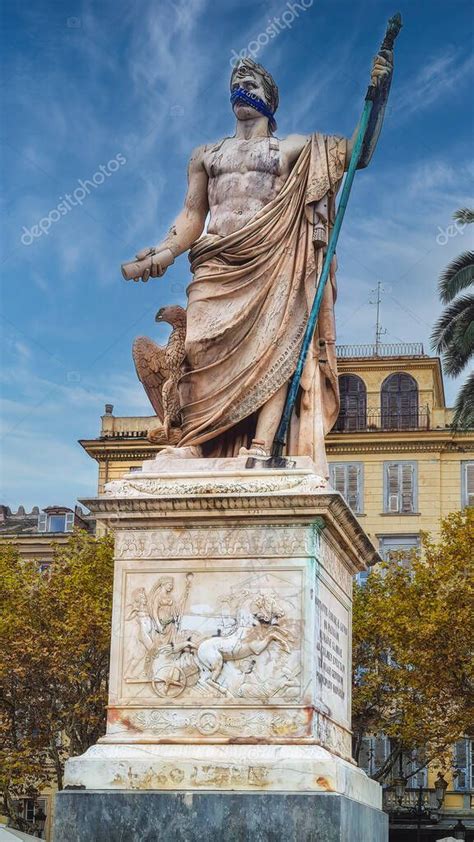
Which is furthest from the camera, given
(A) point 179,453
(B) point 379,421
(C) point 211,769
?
(B) point 379,421

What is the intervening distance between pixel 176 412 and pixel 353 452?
4459cm

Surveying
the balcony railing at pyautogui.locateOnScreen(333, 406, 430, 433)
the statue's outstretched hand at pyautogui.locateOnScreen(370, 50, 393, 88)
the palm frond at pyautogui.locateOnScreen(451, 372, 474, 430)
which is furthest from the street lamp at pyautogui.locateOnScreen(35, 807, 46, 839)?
the statue's outstretched hand at pyautogui.locateOnScreen(370, 50, 393, 88)

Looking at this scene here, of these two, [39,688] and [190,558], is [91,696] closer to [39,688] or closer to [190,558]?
[39,688]

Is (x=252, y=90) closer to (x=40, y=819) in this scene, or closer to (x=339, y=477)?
(x=40, y=819)

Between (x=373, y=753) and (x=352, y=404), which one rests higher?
(x=352, y=404)

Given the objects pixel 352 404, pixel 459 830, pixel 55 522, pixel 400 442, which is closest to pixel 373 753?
pixel 459 830

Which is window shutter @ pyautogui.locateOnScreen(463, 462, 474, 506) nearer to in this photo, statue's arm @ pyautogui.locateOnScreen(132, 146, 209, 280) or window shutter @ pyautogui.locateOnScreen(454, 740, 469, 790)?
window shutter @ pyautogui.locateOnScreen(454, 740, 469, 790)

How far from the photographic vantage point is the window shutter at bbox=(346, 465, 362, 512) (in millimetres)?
56875

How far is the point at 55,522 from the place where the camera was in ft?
212

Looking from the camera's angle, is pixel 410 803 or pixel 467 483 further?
pixel 467 483

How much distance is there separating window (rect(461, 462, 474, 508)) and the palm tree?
2235 cm

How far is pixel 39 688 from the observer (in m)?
38.2

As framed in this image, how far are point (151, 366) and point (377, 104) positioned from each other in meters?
3.09

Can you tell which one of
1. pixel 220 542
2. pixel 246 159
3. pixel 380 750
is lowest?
pixel 220 542
